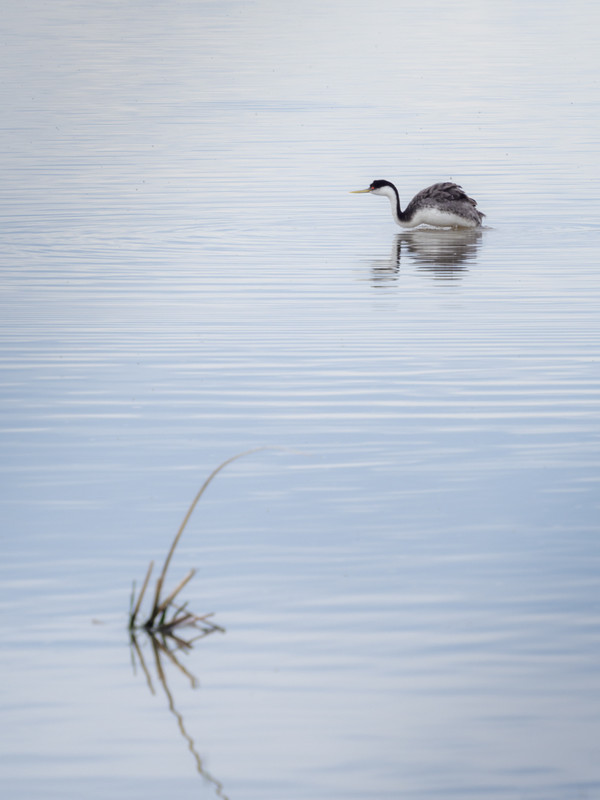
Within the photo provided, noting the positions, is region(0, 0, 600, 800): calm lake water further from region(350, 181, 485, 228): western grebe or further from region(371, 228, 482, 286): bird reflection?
region(350, 181, 485, 228): western grebe

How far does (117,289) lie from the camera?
1633cm

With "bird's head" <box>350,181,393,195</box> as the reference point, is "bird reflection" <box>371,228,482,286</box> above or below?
below

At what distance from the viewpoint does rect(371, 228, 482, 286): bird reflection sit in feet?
58.0

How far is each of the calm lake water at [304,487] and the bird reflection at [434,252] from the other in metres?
0.08

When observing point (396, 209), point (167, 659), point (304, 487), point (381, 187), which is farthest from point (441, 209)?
point (167, 659)

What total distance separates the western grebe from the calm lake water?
245 millimetres

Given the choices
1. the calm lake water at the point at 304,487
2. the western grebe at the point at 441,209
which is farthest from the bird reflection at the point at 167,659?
the western grebe at the point at 441,209

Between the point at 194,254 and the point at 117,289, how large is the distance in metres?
2.57

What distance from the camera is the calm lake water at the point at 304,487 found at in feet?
20.0

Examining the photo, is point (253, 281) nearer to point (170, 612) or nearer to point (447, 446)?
point (447, 446)

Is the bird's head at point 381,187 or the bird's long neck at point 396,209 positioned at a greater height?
the bird's head at point 381,187

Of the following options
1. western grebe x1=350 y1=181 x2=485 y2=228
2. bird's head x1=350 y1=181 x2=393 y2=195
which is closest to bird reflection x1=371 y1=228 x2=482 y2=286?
western grebe x1=350 y1=181 x2=485 y2=228

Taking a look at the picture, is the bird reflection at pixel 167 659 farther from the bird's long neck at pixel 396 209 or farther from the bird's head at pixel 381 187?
the bird's head at pixel 381 187

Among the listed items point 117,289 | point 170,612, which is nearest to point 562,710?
point 170,612
